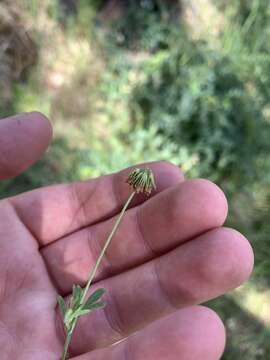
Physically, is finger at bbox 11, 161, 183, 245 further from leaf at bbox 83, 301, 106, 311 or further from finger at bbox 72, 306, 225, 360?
finger at bbox 72, 306, 225, 360

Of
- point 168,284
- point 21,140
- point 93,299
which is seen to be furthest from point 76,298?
point 21,140

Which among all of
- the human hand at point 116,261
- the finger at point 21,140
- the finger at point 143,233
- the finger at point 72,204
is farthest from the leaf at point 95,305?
the finger at point 21,140

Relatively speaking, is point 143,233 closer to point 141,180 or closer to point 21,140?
point 141,180

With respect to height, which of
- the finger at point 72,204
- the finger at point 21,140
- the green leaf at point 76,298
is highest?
the finger at point 21,140

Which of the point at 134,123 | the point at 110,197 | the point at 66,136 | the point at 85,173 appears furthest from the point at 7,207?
the point at 134,123

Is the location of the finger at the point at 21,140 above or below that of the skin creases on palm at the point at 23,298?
above

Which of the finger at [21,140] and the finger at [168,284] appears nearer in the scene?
the finger at [168,284]

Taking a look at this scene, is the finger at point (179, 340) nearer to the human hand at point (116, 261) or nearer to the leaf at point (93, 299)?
the human hand at point (116, 261)

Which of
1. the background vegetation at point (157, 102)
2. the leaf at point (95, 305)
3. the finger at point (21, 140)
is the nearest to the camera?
the leaf at point (95, 305)

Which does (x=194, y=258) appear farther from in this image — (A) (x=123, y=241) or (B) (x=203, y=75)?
(B) (x=203, y=75)
